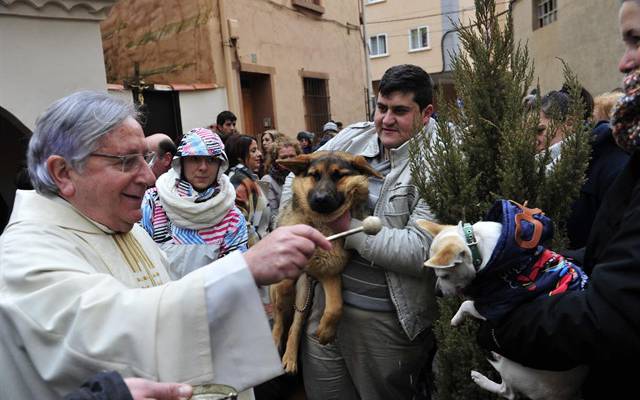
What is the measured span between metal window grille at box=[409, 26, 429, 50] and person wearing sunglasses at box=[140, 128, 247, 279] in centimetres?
2948

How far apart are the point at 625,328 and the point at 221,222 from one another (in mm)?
2881

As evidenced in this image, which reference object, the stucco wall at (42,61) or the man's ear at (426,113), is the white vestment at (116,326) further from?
the stucco wall at (42,61)

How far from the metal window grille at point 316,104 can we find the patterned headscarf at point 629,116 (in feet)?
41.0

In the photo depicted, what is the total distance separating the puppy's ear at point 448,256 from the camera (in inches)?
62.7

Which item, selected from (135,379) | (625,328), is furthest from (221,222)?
(625,328)

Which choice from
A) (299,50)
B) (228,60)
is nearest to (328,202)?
(228,60)

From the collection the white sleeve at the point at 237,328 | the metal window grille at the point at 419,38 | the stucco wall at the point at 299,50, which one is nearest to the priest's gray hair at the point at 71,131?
the white sleeve at the point at 237,328

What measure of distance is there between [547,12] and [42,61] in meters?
14.6

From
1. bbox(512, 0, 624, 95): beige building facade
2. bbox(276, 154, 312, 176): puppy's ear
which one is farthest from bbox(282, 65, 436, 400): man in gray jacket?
bbox(512, 0, 624, 95): beige building facade

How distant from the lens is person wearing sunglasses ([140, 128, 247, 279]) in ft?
11.8

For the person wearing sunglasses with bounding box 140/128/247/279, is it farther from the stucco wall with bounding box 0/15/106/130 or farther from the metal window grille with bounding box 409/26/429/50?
the metal window grille with bounding box 409/26/429/50

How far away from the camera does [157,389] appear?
1.28m

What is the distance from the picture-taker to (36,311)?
145 centimetres

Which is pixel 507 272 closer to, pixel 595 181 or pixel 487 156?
pixel 487 156
